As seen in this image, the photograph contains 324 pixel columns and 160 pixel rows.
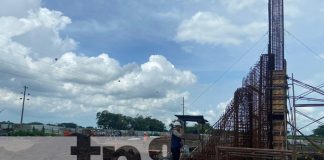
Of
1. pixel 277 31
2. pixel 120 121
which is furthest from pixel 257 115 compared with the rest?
pixel 120 121

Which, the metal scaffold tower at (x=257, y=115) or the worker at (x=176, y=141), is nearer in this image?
the worker at (x=176, y=141)

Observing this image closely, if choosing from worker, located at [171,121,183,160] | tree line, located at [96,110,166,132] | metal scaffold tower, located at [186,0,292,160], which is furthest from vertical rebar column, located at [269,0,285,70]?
tree line, located at [96,110,166,132]

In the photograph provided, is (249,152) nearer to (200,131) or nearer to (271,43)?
(200,131)

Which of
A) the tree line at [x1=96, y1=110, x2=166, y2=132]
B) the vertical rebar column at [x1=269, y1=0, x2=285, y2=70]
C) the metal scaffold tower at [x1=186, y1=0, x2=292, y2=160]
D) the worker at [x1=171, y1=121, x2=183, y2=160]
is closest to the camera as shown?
the worker at [x1=171, y1=121, x2=183, y2=160]

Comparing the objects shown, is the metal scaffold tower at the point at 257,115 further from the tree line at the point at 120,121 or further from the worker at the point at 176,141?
the tree line at the point at 120,121

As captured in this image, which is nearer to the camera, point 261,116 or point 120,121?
point 261,116

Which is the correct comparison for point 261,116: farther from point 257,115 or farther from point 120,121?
point 120,121


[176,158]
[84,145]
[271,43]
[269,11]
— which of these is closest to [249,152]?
[176,158]

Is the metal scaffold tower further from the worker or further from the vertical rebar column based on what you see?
the worker

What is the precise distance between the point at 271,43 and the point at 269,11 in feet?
6.23

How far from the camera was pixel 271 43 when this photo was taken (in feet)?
66.2

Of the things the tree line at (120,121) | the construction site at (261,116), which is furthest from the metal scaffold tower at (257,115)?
the tree line at (120,121)

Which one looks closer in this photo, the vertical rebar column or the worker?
the worker

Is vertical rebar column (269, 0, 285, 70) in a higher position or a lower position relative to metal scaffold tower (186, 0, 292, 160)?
higher
